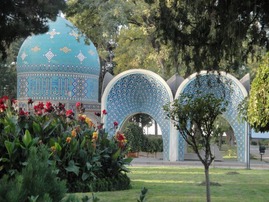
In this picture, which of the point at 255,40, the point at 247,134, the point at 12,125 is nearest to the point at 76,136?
the point at 12,125

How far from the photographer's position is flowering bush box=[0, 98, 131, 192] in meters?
10.7

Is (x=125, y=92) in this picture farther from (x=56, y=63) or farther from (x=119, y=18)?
(x=119, y=18)

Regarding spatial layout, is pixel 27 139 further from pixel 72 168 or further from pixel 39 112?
pixel 39 112

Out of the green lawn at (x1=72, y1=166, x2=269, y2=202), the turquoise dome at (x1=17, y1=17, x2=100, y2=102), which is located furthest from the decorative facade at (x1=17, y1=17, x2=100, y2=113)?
the green lawn at (x1=72, y1=166, x2=269, y2=202)

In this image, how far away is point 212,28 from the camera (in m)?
8.21

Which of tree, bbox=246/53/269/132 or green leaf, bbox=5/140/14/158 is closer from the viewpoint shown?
green leaf, bbox=5/140/14/158

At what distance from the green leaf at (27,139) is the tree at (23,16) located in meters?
1.61

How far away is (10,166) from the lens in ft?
34.7

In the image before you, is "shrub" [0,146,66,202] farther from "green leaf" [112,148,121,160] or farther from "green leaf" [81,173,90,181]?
Answer: "green leaf" [112,148,121,160]

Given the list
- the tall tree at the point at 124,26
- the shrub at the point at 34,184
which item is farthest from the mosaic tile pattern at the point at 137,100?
the shrub at the point at 34,184

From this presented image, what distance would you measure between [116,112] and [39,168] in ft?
74.4

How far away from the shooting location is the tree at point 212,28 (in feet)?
26.0

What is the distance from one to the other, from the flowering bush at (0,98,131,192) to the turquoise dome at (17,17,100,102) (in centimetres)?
1396

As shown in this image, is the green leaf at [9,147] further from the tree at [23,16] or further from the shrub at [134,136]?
the shrub at [134,136]
